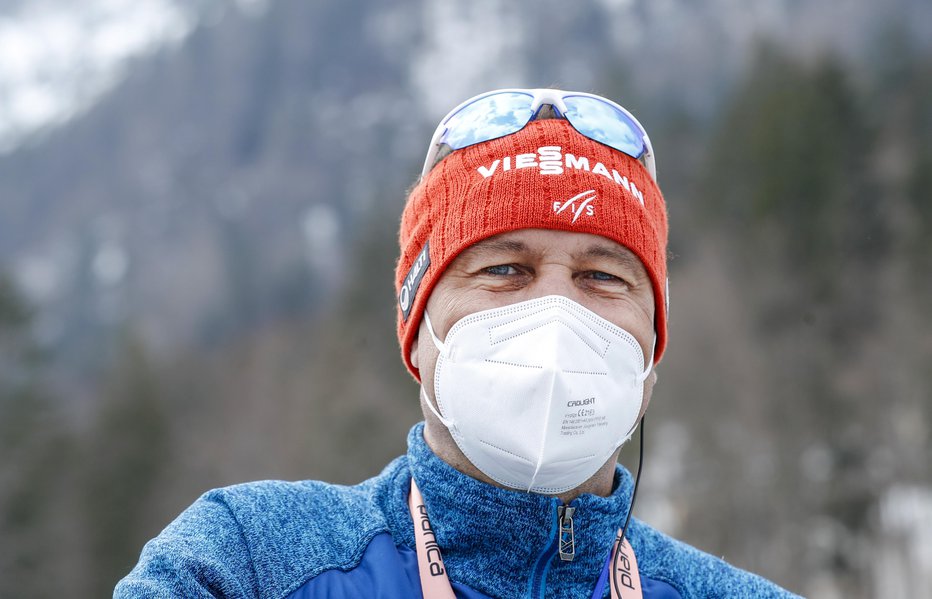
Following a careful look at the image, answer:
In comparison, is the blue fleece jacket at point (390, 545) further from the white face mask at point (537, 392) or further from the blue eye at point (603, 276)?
the blue eye at point (603, 276)

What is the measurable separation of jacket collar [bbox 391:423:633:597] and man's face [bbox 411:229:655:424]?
0.91 feet

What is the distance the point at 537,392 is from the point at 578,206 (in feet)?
1.76

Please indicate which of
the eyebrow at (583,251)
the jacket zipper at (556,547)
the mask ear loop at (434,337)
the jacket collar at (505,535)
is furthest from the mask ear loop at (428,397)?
the jacket zipper at (556,547)

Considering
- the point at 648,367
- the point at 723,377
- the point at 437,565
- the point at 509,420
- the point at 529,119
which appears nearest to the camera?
the point at 437,565

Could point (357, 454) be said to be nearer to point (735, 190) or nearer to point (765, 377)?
point (765, 377)

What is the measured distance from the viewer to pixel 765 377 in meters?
25.7

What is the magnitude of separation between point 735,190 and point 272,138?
86.2 metres

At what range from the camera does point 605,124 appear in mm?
2898

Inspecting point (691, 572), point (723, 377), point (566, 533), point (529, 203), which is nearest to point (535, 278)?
point (529, 203)

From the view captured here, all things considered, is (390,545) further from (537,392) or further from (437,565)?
(537,392)

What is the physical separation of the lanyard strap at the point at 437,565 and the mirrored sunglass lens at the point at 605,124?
3.64 feet

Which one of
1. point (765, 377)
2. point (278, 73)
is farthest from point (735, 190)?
point (278, 73)

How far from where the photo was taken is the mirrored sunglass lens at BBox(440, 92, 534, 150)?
2.83 meters

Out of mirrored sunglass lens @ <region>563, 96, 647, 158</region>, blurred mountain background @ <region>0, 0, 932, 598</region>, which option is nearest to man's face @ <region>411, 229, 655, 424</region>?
mirrored sunglass lens @ <region>563, 96, 647, 158</region>
